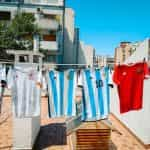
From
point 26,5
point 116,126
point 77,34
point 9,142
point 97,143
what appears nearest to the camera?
point 97,143

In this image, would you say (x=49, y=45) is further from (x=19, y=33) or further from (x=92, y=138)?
(x=92, y=138)

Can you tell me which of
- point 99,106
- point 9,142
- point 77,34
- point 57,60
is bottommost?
point 9,142

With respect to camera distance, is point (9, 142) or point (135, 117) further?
point (135, 117)

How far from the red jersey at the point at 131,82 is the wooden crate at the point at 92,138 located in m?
1.15

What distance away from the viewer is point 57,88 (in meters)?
5.02

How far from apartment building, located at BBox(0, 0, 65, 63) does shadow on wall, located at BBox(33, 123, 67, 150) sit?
16212 mm

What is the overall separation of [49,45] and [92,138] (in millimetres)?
19524

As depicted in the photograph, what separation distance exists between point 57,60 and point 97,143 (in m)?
21.1

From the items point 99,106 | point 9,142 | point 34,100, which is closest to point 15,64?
point 34,100

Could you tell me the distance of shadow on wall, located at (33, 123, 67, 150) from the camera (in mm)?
6543

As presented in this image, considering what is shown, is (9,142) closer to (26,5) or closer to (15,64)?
(15,64)

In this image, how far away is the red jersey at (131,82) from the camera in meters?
4.82

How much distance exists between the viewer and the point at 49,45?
24.4 meters

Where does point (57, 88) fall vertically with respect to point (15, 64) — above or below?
below
